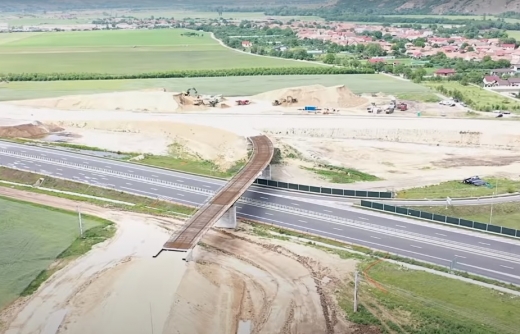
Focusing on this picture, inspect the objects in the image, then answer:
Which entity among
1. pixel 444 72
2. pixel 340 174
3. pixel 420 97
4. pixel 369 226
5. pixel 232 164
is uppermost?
pixel 444 72

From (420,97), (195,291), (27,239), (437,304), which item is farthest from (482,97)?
(27,239)

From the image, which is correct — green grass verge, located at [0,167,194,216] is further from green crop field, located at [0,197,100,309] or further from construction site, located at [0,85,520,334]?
green crop field, located at [0,197,100,309]

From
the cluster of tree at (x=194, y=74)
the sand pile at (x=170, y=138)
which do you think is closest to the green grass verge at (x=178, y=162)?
the sand pile at (x=170, y=138)

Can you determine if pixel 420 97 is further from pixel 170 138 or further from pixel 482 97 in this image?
pixel 170 138

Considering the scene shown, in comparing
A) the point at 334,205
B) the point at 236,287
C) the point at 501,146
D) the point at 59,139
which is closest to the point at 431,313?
the point at 236,287

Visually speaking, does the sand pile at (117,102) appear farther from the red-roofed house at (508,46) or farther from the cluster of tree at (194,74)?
the red-roofed house at (508,46)

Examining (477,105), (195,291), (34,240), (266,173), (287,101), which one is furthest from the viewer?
(287,101)

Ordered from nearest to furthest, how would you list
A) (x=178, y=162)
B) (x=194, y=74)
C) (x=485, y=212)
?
(x=485, y=212) < (x=178, y=162) < (x=194, y=74)
